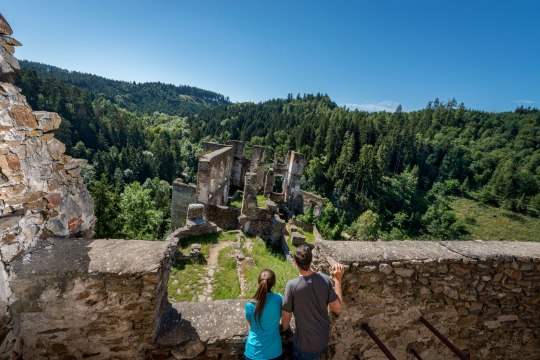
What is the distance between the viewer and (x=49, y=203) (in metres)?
2.79

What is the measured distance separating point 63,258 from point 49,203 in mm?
676

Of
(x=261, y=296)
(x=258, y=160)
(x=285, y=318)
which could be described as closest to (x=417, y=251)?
(x=285, y=318)

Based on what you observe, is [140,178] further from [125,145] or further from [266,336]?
[266,336]

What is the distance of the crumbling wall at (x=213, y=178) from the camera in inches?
527

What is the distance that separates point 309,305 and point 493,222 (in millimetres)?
71294

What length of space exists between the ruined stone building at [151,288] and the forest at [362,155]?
20116 mm

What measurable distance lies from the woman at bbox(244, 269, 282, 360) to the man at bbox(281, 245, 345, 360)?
0.13 meters

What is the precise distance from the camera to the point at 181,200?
1620 centimetres

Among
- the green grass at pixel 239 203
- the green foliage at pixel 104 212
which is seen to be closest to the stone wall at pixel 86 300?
the green foliage at pixel 104 212

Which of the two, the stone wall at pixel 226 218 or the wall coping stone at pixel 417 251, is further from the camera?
the stone wall at pixel 226 218

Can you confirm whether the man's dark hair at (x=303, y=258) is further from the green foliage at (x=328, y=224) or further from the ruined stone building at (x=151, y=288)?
the green foliage at (x=328, y=224)

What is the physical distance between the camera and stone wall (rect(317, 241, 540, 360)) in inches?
123

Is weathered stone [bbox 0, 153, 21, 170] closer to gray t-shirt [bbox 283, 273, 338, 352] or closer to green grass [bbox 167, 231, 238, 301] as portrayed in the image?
gray t-shirt [bbox 283, 273, 338, 352]

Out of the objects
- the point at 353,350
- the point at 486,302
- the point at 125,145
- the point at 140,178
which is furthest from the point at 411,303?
the point at 125,145
